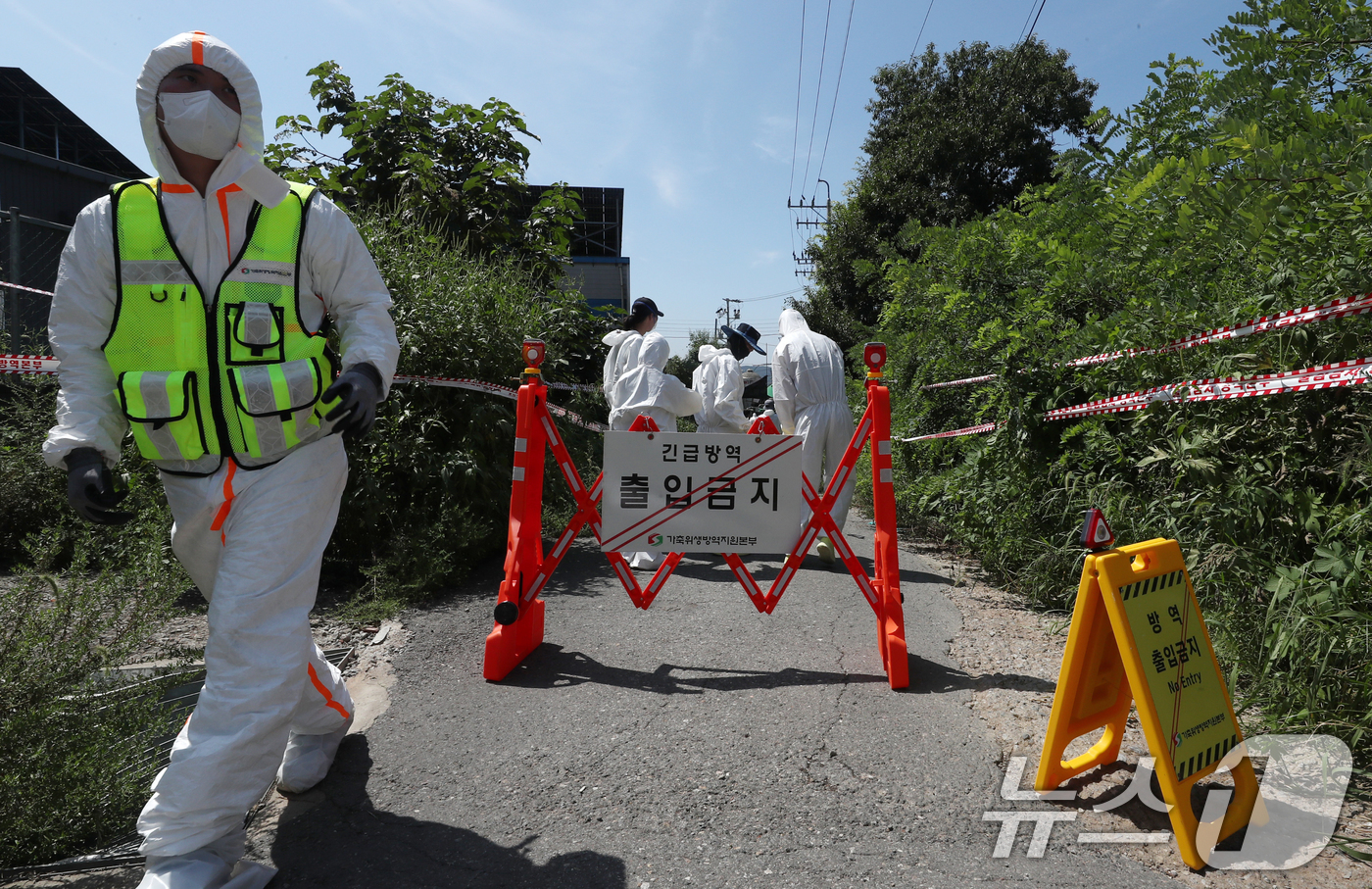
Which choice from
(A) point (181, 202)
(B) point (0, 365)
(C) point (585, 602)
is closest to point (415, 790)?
(A) point (181, 202)

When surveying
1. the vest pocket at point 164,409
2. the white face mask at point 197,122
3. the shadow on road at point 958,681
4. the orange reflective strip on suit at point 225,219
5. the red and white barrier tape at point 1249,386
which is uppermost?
the white face mask at point 197,122

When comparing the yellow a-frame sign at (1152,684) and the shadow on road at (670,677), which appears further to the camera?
the shadow on road at (670,677)

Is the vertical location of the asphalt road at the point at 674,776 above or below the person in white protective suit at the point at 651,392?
below

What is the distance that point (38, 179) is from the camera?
14891mm

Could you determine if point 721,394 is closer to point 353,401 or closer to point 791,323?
point 791,323

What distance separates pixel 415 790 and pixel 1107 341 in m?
3.92

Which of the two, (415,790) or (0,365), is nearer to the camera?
(415,790)

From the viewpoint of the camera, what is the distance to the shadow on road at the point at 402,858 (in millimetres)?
2295

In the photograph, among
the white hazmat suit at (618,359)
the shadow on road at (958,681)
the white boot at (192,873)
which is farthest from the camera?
the white hazmat suit at (618,359)

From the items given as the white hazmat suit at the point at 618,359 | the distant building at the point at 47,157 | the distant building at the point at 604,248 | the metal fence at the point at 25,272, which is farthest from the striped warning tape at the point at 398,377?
the distant building at the point at 604,248

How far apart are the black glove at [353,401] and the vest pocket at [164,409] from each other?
13.7 inches

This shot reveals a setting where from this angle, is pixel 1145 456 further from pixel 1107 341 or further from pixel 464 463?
pixel 464 463

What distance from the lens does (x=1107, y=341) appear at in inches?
171

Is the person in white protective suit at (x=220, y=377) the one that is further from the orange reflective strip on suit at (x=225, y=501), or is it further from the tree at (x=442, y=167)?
the tree at (x=442, y=167)
